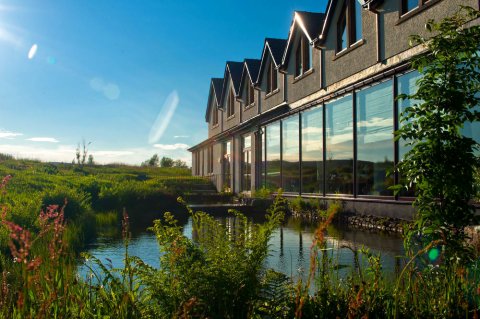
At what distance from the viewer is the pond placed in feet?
24.3

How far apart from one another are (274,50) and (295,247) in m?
14.4

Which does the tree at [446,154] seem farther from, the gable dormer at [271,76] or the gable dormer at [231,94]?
the gable dormer at [231,94]

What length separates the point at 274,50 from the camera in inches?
879

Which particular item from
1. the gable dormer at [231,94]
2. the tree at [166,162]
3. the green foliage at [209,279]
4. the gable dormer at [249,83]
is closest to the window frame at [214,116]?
the gable dormer at [231,94]

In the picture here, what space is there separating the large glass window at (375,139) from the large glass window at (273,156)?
6.71 m

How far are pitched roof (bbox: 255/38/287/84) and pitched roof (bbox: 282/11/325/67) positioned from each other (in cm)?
133

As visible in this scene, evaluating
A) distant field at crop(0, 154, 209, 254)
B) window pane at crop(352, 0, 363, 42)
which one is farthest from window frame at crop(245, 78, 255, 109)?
window pane at crop(352, 0, 363, 42)

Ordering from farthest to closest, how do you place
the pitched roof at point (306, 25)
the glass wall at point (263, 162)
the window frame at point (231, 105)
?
the window frame at point (231, 105), the glass wall at point (263, 162), the pitched roof at point (306, 25)

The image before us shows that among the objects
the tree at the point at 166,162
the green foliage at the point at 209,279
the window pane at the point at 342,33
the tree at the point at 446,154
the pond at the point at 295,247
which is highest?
the window pane at the point at 342,33

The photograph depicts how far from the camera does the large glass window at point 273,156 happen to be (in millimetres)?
20531

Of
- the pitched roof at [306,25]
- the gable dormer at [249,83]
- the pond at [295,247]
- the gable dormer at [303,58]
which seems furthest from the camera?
the gable dormer at [249,83]

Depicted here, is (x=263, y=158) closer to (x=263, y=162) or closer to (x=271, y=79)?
(x=263, y=162)

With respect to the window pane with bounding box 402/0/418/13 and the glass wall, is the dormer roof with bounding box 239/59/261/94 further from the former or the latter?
the window pane with bounding box 402/0/418/13

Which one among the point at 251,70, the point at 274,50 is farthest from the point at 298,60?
the point at 251,70
